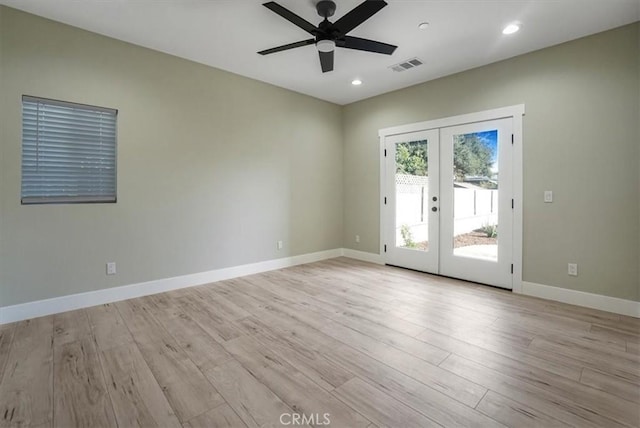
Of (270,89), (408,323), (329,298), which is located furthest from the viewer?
(270,89)

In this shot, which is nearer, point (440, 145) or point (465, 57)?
point (465, 57)

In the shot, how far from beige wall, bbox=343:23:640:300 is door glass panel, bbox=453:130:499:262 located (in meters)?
0.36

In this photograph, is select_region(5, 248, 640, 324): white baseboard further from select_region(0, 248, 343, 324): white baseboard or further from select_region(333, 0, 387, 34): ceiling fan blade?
select_region(333, 0, 387, 34): ceiling fan blade

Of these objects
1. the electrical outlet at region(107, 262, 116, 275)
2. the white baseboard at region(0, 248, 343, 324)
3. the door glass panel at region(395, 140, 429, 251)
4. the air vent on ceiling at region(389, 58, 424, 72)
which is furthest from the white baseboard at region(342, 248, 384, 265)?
the electrical outlet at region(107, 262, 116, 275)

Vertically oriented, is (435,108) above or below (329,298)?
above

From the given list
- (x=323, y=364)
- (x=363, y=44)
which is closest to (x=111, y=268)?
(x=323, y=364)

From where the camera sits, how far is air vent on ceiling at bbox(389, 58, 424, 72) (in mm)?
3756

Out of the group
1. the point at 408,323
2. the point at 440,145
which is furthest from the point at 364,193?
the point at 408,323

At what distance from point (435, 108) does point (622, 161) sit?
220cm

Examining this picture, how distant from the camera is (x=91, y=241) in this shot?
3.16 m

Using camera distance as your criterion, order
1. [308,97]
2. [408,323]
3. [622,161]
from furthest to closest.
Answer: [308,97]
[622,161]
[408,323]

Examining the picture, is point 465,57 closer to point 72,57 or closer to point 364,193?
point 364,193

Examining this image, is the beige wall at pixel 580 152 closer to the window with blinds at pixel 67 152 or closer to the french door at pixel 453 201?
the french door at pixel 453 201
